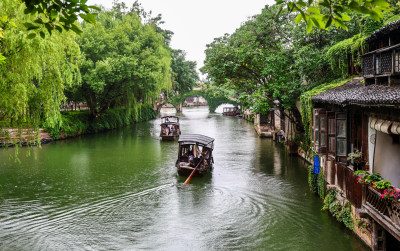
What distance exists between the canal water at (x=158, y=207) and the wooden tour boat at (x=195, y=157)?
1.77ft

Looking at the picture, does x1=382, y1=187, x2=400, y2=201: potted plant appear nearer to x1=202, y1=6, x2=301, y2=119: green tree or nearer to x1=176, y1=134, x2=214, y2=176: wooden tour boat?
x1=176, y1=134, x2=214, y2=176: wooden tour boat

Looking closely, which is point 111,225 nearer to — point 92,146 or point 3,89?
point 3,89

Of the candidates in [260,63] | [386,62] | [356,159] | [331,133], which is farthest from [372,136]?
[260,63]

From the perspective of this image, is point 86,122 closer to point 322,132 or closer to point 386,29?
point 322,132

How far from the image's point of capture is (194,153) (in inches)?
789

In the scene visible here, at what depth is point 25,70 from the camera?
12734 millimetres

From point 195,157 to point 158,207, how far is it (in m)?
5.50

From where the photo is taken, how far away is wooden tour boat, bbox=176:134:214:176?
57.8 ft

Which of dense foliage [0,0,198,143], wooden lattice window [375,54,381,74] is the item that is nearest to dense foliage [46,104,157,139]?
dense foliage [0,0,198,143]

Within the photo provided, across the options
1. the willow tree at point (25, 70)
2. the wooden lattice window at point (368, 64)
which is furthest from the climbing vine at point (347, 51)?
the willow tree at point (25, 70)

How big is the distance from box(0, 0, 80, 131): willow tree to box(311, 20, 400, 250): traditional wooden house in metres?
8.73

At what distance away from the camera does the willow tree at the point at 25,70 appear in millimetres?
12117

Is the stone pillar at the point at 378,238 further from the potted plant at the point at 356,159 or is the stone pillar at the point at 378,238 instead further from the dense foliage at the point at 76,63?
the dense foliage at the point at 76,63

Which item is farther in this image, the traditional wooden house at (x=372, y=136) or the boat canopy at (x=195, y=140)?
the boat canopy at (x=195, y=140)
